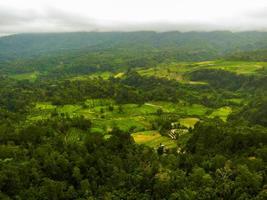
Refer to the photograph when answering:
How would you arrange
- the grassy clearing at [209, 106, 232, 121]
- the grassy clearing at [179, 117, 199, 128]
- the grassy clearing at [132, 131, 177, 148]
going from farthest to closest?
the grassy clearing at [209, 106, 232, 121] → the grassy clearing at [179, 117, 199, 128] → the grassy clearing at [132, 131, 177, 148]

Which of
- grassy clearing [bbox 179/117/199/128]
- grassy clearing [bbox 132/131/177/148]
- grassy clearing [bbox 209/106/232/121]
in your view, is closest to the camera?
grassy clearing [bbox 132/131/177/148]

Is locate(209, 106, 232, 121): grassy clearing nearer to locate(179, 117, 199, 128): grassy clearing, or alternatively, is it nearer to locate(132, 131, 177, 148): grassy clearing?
locate(179, 117, 199, 128): grassy clearing

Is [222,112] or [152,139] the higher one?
[152,139]

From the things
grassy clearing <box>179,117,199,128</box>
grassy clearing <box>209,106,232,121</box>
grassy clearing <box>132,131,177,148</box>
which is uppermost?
grassy clearing <box>132,131,177,148</box>

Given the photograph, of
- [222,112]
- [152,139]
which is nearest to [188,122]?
[152,139]

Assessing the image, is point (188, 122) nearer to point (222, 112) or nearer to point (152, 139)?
point (152, 139)

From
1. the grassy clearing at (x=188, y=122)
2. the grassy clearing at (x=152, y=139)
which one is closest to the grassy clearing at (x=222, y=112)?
the grassy clearing at (x=188, y=122)

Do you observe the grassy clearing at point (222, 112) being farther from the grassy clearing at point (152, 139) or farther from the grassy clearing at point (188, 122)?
the grassy clearing at point (152, 139)

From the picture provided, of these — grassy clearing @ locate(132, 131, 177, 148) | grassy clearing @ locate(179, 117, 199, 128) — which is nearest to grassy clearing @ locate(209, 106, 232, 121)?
grassy clearing @ locate(179, 117, 199, 128)

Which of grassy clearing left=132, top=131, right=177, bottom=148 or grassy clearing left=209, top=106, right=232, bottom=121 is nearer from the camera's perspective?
grassy clearing left=132, top=131, right=177, bottom=148

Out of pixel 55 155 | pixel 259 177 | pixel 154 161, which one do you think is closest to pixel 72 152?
pixel 55 155
